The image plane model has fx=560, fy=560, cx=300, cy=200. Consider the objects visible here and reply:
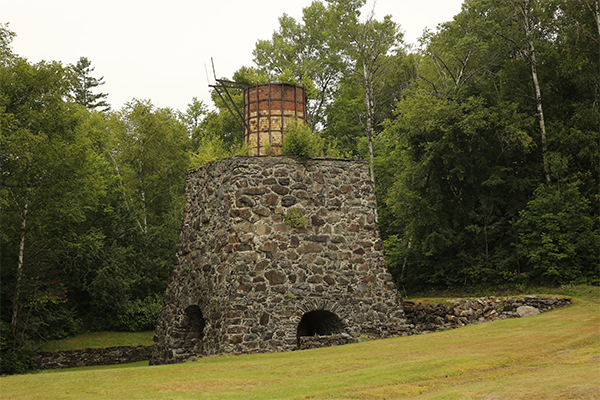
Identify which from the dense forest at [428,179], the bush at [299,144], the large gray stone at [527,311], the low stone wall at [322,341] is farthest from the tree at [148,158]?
the large gray stone at [527,311]

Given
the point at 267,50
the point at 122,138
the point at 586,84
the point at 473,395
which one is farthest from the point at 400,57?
the point at 473,395

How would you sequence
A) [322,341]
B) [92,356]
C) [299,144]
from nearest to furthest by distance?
1. [322,341]
2. [299,144]
3. [92,356]

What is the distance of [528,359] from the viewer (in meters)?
10.4

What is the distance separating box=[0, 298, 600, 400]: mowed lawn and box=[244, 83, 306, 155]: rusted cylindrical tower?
6.84 metres

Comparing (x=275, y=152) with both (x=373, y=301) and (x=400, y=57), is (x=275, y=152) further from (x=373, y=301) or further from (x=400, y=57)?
(x=400, y=57)

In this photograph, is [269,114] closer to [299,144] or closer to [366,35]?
[299,144]

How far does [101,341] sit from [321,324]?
39.6 ft

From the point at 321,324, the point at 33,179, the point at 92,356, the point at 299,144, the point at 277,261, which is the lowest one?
the point at 92,356

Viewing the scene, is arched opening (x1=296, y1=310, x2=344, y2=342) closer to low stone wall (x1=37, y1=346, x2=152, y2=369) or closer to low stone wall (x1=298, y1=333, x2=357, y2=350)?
low stone wall (x1=298, y1=333, x2=357, y2=350)

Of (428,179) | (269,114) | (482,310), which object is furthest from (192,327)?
(428,179)

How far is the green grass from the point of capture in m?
23.5

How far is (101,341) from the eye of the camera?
24.7 metres

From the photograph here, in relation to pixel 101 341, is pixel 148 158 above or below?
above

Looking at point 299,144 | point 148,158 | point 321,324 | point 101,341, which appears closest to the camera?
point 299,144
